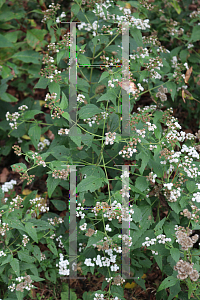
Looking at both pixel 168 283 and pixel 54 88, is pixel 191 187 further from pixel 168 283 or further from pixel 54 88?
pixel 54 88

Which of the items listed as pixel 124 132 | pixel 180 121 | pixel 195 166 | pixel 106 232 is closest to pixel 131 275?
pixel 106 232

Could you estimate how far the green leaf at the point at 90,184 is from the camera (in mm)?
2743

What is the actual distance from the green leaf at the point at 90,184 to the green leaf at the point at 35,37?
9.80 ft

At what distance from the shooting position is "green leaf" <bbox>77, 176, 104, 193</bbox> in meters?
2.74

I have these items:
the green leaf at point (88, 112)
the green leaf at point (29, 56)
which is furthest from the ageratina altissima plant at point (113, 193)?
the green leaf at point (29, 56)

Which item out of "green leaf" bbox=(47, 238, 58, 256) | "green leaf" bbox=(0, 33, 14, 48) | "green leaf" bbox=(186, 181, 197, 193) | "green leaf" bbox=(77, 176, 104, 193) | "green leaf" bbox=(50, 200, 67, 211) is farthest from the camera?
"green leaf" bbox=(0, 33, 14, 48)

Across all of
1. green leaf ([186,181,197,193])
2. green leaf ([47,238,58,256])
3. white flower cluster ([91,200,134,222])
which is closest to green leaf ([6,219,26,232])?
green leaf ([47,238,58,256])

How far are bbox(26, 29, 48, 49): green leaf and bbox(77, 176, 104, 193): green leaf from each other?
118 inches

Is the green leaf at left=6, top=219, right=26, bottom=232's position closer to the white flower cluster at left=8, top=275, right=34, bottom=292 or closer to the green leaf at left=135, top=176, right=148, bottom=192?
the white flower cluster at left=8, top=275, right=34, bottom=292

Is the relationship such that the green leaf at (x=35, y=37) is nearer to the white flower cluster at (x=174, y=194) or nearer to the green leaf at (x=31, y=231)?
the green leaf at (x=31, y=231)

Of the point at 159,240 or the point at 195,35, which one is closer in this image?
the point at 159,240

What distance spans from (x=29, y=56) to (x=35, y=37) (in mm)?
362

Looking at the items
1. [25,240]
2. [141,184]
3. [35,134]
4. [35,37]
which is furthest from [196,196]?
[35,37]

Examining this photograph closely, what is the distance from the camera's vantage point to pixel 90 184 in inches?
109
